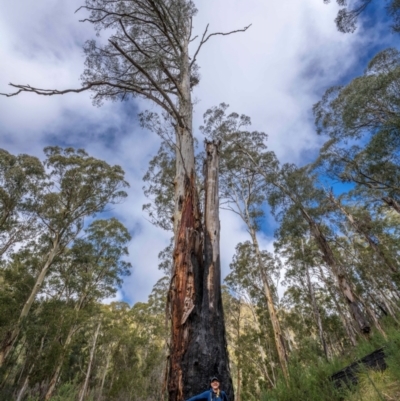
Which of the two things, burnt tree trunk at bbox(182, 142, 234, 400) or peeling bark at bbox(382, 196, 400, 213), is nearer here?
burnt tree trunk at bbox(182, 142, 234, 400)

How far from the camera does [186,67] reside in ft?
18.0

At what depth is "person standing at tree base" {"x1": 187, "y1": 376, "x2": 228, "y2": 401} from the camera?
5.22ft

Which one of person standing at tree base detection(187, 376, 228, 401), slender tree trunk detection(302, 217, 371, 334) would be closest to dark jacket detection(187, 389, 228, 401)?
person standing at tree base detection(187, 376, 228, 401)

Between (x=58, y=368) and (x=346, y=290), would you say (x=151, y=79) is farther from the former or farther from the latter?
(x=58, y=368)

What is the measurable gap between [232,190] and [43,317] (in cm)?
1284

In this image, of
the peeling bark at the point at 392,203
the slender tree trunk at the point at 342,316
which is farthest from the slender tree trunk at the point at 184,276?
the slender tree trunk at the point at 342,316

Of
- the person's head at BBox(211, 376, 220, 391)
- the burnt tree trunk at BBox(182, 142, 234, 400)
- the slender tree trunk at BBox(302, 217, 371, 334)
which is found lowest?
the person's head at BBox(211, 376, 220, 391)

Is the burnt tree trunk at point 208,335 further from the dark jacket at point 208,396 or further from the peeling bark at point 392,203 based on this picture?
Answer: the peeling bark at point 392,203

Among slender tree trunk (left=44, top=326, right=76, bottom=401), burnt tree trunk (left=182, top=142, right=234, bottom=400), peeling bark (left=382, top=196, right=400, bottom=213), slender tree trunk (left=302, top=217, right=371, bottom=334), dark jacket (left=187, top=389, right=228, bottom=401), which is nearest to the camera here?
dark jacket (left=187, top=389, right=228, bottom=401)

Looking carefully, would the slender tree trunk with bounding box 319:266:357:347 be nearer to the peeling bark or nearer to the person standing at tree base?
the peeling bark

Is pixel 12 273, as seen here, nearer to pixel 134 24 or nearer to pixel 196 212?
pixel 134 24

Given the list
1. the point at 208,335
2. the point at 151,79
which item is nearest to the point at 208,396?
the point at 208,335

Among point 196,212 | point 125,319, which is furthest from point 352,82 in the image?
point 125,319

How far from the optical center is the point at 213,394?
1.64 metres
